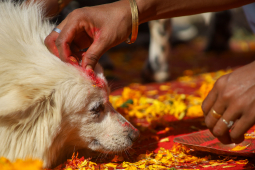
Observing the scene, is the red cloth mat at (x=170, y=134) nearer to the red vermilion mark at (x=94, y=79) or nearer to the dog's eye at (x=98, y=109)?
the dog's eye at (x=98, y=109)

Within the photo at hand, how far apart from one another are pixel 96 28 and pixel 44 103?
0.71 m

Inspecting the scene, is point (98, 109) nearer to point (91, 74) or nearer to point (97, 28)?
point (91, 74)

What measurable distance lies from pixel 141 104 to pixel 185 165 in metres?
1.92

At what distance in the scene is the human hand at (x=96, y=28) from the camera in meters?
2.01

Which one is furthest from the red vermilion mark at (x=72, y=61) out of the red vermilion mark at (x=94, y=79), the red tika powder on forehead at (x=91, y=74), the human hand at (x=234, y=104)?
the human hand at (x=234, y=104)

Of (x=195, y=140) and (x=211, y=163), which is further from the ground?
(x=195, y=140)

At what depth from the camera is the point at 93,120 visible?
2.31m

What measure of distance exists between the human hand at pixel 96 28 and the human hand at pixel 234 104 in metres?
0.87

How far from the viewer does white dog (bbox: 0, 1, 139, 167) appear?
1.97m

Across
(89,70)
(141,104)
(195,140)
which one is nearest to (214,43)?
(141,104)

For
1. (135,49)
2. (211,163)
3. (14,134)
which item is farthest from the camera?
(135,49)

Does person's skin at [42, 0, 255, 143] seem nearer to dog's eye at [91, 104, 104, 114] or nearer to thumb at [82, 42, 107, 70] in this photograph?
thumb at [82, 42, 107, 70]

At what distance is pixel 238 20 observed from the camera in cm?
1141

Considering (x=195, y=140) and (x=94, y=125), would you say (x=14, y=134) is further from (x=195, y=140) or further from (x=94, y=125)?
(x=195, y=140)
